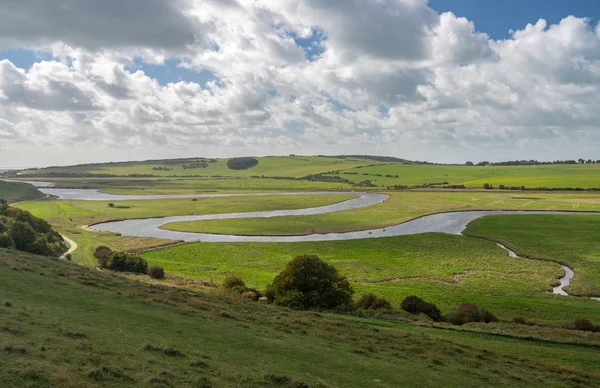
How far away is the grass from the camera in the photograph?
87.7 meters

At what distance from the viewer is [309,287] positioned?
35812mm

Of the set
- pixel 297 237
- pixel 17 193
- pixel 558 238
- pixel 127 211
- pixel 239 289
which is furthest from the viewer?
pixel 17 193

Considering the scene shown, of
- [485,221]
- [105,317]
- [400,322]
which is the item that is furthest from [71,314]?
[485,221]

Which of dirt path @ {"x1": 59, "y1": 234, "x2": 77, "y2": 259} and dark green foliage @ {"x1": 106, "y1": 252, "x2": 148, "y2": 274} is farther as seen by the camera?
dirt path @ {"x1": 59, "y1": 234, "x2": 77, "y2": 259}

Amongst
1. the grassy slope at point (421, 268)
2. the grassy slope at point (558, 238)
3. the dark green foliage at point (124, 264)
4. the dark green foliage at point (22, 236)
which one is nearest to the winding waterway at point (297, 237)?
the grassy slope at point (558, 238)

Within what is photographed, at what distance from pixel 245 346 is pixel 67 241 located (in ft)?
214

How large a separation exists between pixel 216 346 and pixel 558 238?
A: 233ft

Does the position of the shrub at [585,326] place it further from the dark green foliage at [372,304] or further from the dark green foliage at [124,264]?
the dark green foliage at [124,264]

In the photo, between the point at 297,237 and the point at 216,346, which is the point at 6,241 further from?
the point at 297,237

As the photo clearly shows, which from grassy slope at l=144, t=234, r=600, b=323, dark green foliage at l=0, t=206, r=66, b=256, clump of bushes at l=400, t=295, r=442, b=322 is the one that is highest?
dark green foliage at l=0, t=206, r=66, b=256

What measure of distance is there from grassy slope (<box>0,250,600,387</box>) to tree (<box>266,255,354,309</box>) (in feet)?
17.1

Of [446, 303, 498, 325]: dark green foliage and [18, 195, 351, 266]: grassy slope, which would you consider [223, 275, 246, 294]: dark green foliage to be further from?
[18, 195, 351, 266]: grassy slope

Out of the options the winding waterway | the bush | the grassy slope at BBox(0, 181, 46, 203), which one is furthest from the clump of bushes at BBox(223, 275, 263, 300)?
the grassy slope at BBox(0, 181, 46, 203)

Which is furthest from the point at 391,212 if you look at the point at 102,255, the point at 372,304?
the point at 372,304
